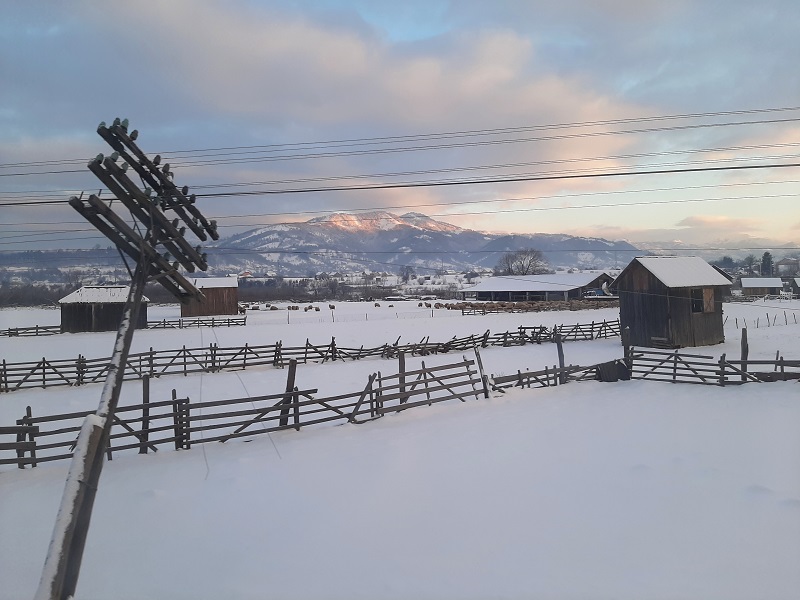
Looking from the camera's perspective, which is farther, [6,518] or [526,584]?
[6,518]

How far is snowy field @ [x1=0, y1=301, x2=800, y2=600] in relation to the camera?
20.6 ft

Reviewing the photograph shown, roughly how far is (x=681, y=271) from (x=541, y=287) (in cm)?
5187

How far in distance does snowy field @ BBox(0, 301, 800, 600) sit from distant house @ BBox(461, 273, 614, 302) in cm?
6471

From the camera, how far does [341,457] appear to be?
11.2 m

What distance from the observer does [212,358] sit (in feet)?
84.5

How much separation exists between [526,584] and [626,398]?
11.8 meters

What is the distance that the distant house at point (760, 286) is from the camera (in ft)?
330

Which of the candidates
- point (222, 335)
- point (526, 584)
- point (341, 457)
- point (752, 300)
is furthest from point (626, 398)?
point (752, 300)

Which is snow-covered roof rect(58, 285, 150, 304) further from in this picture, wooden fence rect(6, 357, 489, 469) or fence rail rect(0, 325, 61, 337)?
wooden fence rect(6, 357, 489, 469)

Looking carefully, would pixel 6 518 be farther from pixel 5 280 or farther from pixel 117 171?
pixel 5 280

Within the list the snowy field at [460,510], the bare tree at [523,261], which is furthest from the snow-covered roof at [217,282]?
→ the bare tree at [523,261]

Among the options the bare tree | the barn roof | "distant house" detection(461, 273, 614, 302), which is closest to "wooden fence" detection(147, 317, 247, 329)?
the barn roof

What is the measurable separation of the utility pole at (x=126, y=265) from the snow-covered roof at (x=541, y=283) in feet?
250

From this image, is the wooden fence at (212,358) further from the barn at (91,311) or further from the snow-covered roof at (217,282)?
the snow-covered roof at (217,282)
